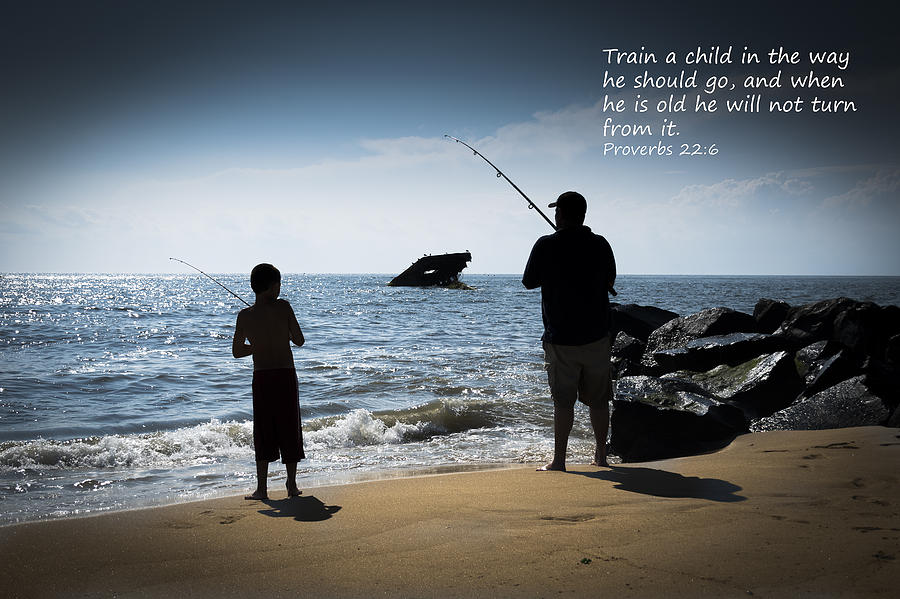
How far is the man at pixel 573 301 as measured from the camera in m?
4.12

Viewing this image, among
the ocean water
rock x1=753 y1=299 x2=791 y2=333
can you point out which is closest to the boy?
the ocean water

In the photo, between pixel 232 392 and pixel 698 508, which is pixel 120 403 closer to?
pixel 232 392

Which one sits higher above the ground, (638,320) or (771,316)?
(771,316)

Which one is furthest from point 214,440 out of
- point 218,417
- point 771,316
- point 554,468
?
point 771,316

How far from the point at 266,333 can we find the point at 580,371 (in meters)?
2.29

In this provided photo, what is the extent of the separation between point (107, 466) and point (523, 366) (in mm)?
8248

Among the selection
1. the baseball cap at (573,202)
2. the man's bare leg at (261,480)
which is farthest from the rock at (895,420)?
the man's bare leg at (261,480)

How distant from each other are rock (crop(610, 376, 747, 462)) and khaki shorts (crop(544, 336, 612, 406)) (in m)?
1.43

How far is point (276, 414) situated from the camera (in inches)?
156

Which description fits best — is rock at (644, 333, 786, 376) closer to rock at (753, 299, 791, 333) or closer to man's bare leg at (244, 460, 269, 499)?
rock at (753, 299, 791, 333)

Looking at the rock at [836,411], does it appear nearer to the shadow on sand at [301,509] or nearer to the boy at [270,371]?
the shadow on sand at [301,509]

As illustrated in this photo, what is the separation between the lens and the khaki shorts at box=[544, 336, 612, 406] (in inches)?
164

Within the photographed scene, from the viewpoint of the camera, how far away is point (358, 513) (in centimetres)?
341

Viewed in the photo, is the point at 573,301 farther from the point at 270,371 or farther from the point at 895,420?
the point at 895,420
